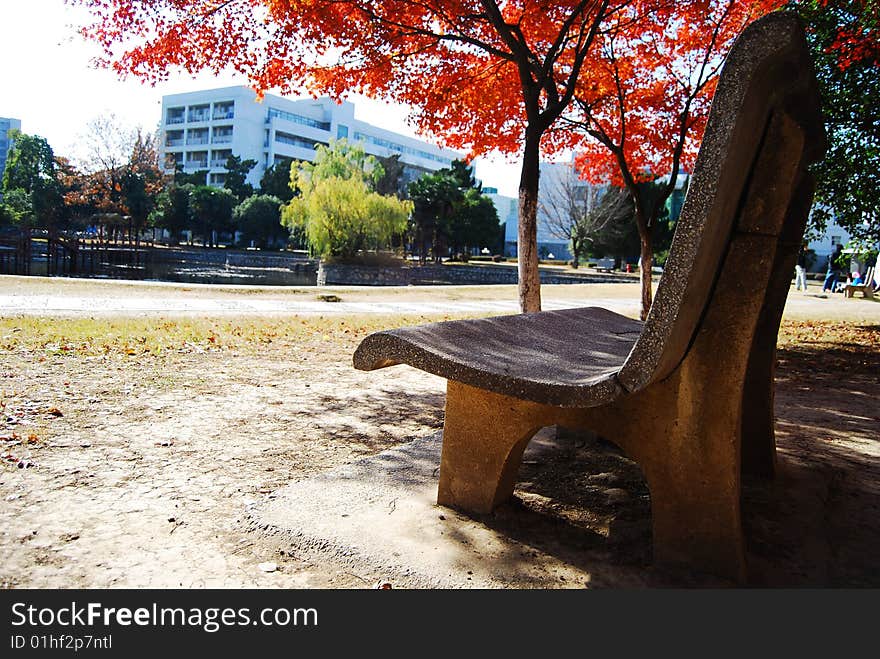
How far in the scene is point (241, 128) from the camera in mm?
64875

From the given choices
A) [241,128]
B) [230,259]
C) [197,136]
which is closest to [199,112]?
[197,136]

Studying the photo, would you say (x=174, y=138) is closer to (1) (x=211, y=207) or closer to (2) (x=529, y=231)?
(1) (x=211, y=207)

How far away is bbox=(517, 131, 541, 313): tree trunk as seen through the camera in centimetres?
696

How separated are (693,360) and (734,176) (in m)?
0.55

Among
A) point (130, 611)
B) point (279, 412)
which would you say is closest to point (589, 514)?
point (130, 611)

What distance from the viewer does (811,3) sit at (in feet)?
24.3

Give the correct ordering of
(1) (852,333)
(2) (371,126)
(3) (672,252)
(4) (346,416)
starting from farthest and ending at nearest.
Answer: (2) (371,126), (1) (852,333), (4) (346,416), (3) (672,252)

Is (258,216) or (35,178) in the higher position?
(35,178)

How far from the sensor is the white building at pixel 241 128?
65.4 metres

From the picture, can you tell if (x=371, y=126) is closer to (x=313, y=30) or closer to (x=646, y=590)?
(x=313, y=30)

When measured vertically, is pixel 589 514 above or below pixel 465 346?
below

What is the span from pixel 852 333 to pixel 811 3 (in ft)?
16.5

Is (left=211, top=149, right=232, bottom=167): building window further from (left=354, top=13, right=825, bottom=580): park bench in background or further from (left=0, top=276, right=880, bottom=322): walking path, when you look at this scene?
(left=354, top=13, right=825, bottom=580): park bench in background

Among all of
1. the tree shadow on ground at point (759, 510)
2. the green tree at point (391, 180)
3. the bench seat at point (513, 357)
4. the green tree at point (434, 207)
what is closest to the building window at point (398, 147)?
the green tree at point (391, 180)
